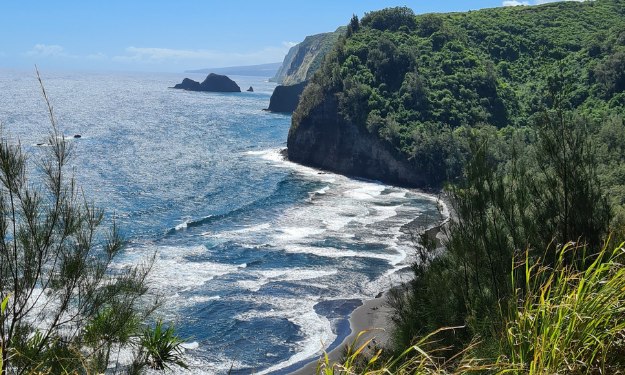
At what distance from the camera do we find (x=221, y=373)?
2927 centimetres

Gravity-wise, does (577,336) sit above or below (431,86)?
below

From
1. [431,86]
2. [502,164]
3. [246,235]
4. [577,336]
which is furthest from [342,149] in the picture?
[577,336]

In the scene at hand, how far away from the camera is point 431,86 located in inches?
3743

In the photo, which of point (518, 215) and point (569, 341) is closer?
point (569, 341)

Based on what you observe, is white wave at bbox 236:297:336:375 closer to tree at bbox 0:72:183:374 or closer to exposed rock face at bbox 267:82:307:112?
tree at bbox 0:72:183:374

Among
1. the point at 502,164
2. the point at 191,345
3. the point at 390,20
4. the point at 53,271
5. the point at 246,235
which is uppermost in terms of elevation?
the point at 390,20

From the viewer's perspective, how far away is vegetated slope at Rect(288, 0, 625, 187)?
7912 centimetres

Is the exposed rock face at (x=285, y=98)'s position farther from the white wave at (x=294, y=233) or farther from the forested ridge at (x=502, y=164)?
→ the white wave at (x=294, y=233)

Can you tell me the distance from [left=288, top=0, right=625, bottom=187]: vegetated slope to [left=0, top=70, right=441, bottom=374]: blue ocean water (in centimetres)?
517

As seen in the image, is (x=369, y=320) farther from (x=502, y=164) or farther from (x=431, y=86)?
(x=431, y=86)

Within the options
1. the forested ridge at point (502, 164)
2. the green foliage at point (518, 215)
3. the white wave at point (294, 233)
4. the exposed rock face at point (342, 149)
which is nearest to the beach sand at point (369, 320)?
the forested ridge at point (502, 164)

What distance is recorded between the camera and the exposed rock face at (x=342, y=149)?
7825 centimetres

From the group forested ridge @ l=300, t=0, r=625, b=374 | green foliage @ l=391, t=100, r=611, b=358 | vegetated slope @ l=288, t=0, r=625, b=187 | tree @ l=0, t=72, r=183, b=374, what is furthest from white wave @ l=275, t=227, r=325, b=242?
tree @ l=0, t=72, r=183, b=374

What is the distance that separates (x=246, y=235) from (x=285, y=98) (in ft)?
371
